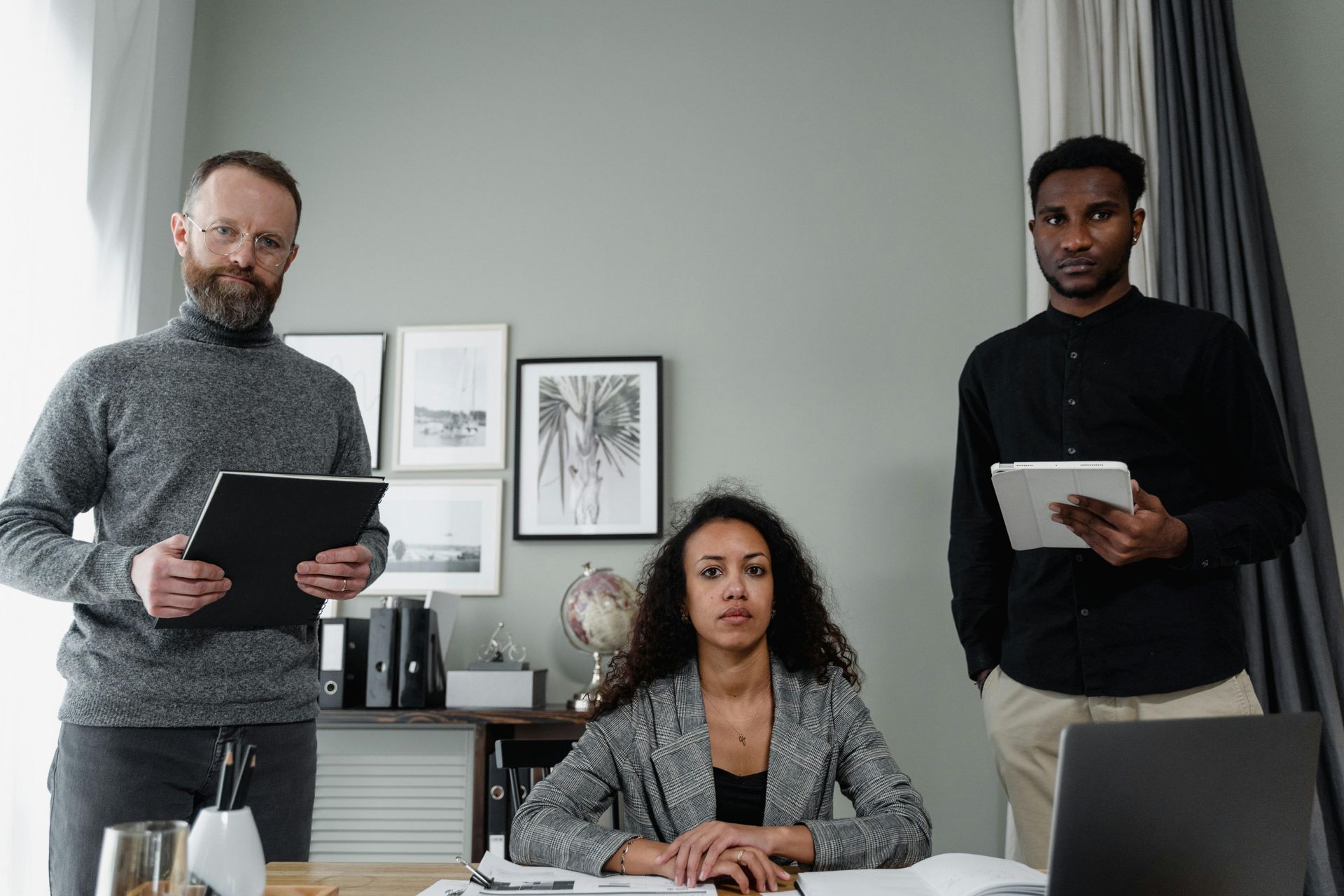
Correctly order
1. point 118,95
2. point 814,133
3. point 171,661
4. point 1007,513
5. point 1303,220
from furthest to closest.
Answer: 1. point 814,133
2. point 1303,220
3. point 118,95
4. point 1007,513
5. point 171,661

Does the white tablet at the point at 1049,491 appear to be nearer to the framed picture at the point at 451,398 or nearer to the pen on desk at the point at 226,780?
the pen on desk at the point at 226,780

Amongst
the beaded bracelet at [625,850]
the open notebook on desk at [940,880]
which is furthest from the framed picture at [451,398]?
the open notebook on desk at [940,880]

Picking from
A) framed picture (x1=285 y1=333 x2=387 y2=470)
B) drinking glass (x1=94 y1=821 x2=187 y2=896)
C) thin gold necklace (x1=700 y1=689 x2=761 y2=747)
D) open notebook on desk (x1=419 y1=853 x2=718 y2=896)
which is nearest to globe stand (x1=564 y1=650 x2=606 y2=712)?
thin gold necklace (x1=700 y1=689 x2=761 y2=747)

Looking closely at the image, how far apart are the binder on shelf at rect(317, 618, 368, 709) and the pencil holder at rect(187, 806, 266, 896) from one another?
1.79 meters

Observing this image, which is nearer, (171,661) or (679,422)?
(171,661)

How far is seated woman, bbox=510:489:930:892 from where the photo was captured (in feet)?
4.48

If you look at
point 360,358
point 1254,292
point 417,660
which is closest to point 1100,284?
point 1254,292

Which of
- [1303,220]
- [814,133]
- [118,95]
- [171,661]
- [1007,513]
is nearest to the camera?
[171,661]

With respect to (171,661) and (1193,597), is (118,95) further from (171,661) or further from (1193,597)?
(1193,597)

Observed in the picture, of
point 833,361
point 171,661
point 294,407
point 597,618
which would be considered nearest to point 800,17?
point 833,361

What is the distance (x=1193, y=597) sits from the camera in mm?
1689

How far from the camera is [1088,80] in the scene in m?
2.97

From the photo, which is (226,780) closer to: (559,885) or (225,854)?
(225,854)

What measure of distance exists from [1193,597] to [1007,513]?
0.35 m
